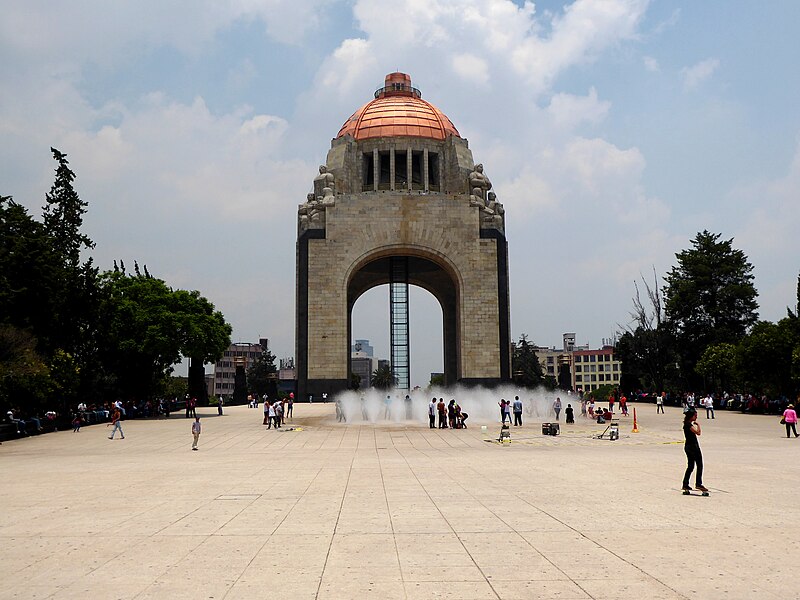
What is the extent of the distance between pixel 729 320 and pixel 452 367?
66.9 ft

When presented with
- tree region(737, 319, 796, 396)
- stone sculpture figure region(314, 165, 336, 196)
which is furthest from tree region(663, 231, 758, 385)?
stone sculpture figure region(314, 165, 336, 196)

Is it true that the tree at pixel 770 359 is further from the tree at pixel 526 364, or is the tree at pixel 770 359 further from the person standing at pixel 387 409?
the tree at pixel 526 364

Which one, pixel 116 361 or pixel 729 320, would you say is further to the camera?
pixel 729 320

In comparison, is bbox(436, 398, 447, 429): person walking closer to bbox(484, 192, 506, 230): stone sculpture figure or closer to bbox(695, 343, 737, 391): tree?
bbox(695, 343, 737, 391): tree

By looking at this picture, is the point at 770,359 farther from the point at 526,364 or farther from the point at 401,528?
the point at 526,364

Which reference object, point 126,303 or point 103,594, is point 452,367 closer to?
→ point 126,303

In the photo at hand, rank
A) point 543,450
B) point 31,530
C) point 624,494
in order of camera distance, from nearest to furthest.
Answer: point 31,530 < point 624,494 < point 543,450

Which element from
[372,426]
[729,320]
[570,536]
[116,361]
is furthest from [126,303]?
[729,320]

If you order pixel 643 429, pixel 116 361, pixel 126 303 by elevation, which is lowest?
pixel 643 429

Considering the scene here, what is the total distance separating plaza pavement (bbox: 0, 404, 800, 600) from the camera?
5629mm

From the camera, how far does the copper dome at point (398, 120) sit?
175 feet

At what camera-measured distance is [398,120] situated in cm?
5381

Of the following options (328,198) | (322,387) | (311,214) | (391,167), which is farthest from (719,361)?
(311,214)

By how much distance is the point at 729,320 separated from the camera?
51.4 metres
